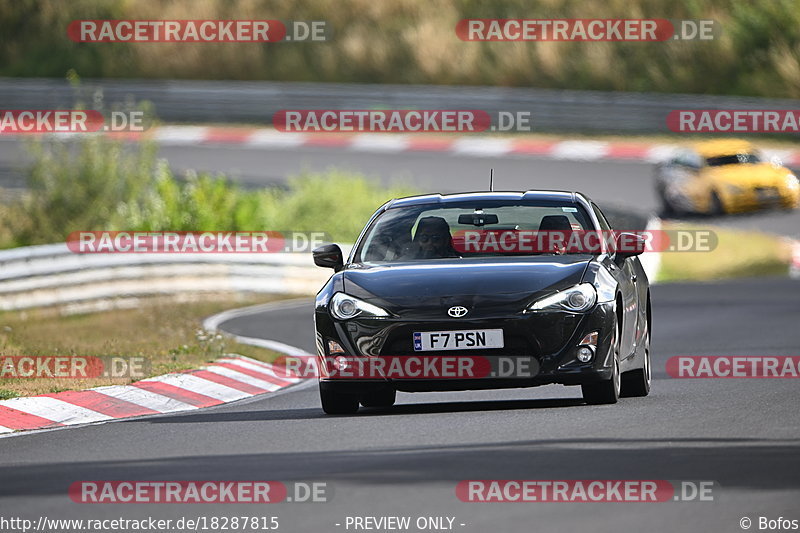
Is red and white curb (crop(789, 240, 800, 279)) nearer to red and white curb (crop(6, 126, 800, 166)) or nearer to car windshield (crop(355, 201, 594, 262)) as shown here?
red and white curb (crop(6, 126, 800, 166))

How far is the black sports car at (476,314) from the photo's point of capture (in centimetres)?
1066

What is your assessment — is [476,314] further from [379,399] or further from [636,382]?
[636,382]

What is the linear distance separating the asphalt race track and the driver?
3.41 ft

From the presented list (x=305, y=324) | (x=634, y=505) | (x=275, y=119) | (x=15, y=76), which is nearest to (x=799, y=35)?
(x=275, y=119)

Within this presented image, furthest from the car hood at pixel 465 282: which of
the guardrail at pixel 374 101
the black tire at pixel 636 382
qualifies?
the guardrail at pixel 374 101

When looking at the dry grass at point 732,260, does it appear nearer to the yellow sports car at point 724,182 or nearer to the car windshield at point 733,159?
the yellow sports car at point 724,182

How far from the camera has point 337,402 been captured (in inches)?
448

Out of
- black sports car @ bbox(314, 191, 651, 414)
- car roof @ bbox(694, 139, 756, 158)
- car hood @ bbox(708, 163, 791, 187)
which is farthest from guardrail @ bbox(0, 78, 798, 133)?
black sports car @ bbox(314, 191, 651, 414)

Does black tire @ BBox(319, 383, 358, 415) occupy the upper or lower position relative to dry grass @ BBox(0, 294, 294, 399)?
lower

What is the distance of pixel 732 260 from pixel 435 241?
1825cm

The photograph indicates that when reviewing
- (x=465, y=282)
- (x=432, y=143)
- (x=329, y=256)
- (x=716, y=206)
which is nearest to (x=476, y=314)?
(x=465, y=282)

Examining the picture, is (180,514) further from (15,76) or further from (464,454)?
(15,76)

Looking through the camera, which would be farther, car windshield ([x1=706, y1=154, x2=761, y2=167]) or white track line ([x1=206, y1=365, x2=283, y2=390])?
car windshield ([x1=706, y1=154, x2=761, y2=167])

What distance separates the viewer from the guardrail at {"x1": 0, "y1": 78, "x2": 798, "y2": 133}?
129ft
